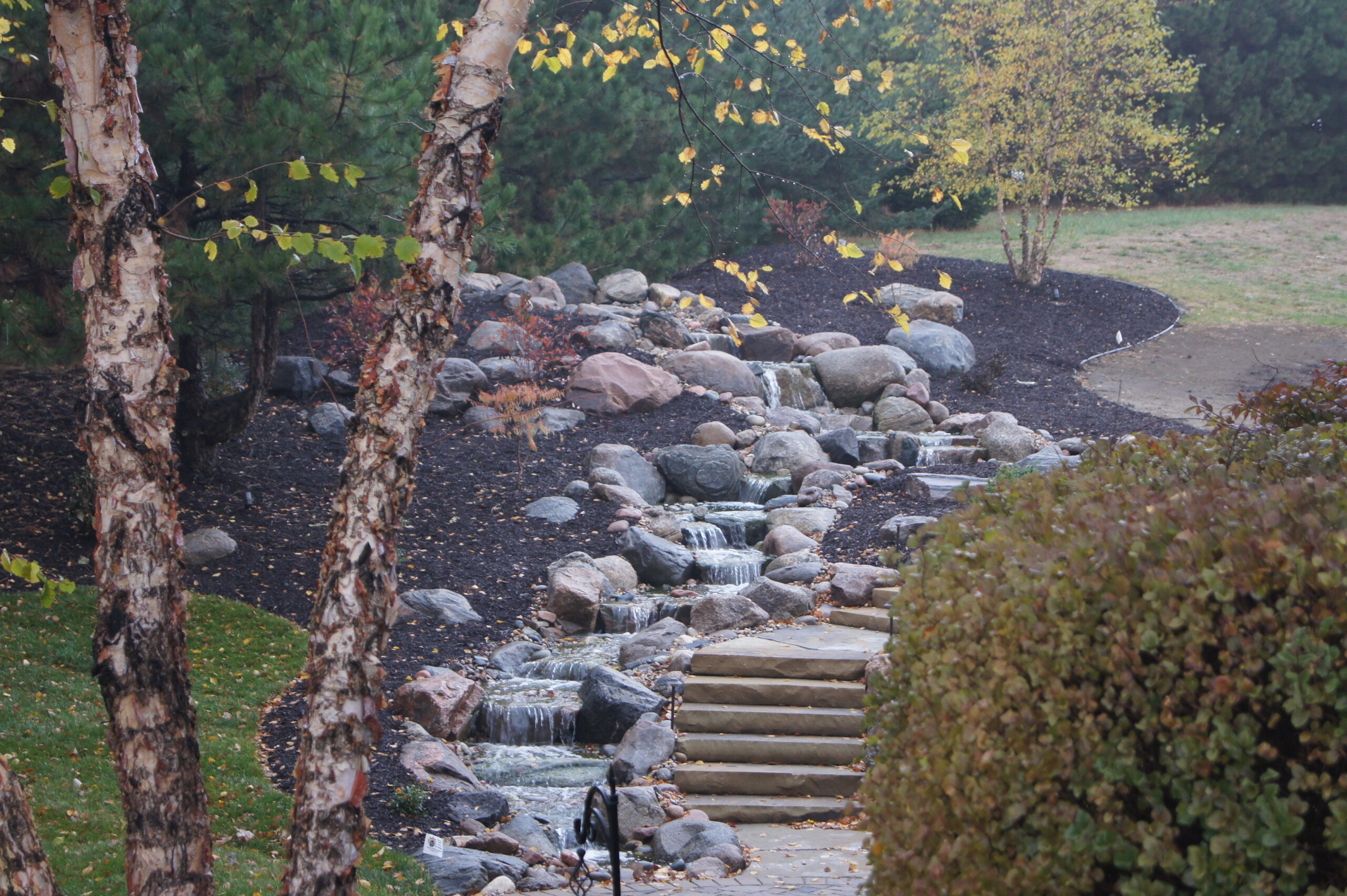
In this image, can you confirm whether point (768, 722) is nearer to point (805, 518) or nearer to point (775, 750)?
point (775, 750)

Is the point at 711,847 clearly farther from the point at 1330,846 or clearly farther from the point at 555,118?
the point at 555,118

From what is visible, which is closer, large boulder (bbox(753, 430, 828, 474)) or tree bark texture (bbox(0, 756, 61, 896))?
tree bark texture (bbox(0, 756, 61, 896))

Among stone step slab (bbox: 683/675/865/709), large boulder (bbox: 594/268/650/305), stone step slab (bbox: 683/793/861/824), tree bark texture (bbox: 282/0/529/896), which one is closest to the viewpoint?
tree bark texture (bbox: 282/0/529/896)

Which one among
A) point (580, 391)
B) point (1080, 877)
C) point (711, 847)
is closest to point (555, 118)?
point (580, 391)

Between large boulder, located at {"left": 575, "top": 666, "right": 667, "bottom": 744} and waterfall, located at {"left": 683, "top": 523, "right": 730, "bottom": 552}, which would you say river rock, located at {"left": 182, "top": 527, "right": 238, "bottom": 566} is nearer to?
large boulder, located at {"left": 575, "top": 666, "right": 667, "bottom": 744}

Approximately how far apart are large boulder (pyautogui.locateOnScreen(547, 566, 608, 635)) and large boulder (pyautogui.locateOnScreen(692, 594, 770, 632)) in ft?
2.98

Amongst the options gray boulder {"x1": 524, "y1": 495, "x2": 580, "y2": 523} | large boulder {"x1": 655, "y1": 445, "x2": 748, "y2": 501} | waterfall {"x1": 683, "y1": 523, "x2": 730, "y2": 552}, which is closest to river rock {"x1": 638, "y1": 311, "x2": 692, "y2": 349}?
large boulder {"x1": 655, "y1": 445, "x2": 748, "y2": 501}

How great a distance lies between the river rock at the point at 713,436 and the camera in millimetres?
11664

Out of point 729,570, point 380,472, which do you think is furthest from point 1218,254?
point 380,472

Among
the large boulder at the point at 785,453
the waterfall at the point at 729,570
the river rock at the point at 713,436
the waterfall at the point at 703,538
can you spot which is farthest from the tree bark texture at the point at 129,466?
the river rock at the point at 713,436

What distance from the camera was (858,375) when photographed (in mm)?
13789

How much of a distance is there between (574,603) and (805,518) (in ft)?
8.55

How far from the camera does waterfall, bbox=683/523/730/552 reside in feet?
31.6

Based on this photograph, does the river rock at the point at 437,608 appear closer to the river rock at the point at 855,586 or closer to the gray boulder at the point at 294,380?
the river rock at the point at 855,586
